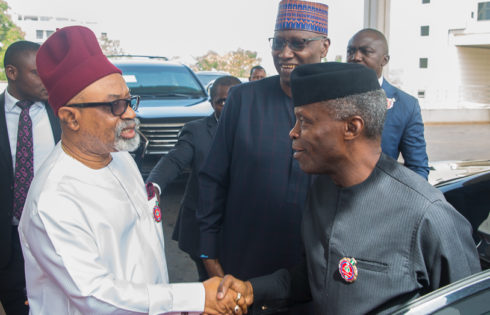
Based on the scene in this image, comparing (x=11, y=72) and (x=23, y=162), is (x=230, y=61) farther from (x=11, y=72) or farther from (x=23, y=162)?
(x=23, y=162)

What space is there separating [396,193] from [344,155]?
0.69 ft

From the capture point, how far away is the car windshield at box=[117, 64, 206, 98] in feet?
25.7

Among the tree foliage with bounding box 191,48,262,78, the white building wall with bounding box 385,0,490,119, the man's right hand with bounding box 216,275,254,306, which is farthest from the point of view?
the tree foliage with bounding box 191,48,262,78

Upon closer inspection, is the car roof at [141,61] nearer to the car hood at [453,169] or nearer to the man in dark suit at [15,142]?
the man in dark suit at [15,142]

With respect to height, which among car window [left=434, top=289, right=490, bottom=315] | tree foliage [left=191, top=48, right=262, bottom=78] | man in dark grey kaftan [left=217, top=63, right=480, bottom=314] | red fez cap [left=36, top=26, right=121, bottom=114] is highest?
tree foliage [left=191, top=48, right=262, bottom=78]

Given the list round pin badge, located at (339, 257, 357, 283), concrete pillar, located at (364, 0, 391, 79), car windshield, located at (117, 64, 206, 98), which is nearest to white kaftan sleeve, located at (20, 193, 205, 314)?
round pin badge, located at (339, 257, 357, 283)

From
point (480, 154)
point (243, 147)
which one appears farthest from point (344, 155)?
point (480, 154)

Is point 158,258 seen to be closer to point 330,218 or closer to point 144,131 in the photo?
point 330,218

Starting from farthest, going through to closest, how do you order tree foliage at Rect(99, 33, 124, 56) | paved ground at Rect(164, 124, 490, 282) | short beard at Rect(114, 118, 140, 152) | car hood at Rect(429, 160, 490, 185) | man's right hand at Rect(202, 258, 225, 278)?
1. tree foliage at Rect(99, 33, 124, 56)
2. paved ground at Rect(164, 124, 490, 282)
3. car hood at Rect(429, 160, 490, 185)
4. man's right hand at Rect(202, 258, 225, 278)
5. short beard at Rect(114, 118, 140, 152)

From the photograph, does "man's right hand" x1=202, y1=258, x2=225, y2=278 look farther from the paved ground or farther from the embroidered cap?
the paved ground

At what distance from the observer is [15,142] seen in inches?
120

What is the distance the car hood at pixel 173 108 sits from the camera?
7070 millimetres

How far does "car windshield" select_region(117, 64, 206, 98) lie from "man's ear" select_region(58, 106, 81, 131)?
605 cm

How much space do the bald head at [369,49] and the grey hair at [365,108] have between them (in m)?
2.15
